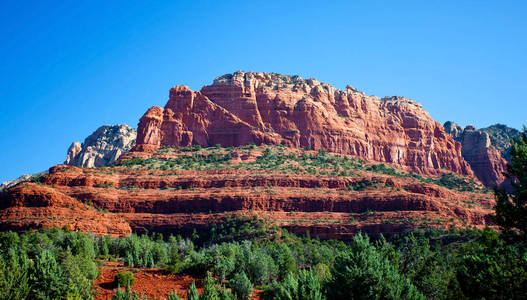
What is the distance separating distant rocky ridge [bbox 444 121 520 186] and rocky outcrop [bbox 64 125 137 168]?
107878 millimetres

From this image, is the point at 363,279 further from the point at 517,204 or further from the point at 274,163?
the point at 274,163

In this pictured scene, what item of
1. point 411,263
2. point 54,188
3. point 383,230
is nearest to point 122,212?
point 54,188

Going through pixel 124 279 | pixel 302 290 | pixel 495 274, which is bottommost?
pixel 302 290

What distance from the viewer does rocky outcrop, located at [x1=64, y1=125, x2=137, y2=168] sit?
151000 mm

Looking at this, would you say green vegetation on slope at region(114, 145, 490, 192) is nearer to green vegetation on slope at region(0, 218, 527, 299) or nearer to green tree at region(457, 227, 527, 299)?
green vegetation on slope at region(0, 218, 527, 299)

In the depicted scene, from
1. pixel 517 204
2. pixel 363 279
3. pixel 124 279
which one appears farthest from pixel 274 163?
pixel 363 279

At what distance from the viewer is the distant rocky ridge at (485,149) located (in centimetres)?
12654

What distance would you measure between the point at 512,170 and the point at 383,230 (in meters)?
47.6

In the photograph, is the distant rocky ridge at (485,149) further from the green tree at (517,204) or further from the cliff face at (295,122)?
the green tree at (517,204)

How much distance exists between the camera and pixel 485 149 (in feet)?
432

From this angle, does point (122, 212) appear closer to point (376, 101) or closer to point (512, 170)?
point (512, 170)

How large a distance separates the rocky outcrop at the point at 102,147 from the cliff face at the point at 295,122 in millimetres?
50170

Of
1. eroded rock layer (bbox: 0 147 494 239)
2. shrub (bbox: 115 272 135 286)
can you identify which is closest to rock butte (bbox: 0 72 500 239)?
eroded rock layer (bbox: 0 147 494 239)

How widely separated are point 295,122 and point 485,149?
60515 mm
